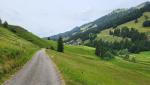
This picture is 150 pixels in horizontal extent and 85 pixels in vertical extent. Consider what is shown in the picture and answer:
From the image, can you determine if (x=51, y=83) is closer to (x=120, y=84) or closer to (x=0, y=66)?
(x=0, y=66)

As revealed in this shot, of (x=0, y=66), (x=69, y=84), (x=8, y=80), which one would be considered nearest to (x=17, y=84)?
(x=8, y=80)

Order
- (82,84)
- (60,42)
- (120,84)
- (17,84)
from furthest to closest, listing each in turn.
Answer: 1. (60,42)
2. (120,84)
3. (82,84)
4. (17,84)

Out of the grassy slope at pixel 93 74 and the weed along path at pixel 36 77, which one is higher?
the weed along path at pixel 36 77

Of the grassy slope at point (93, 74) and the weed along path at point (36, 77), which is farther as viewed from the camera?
the grassy slope at point (93, 74)

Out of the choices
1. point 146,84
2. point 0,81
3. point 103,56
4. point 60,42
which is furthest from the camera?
point 103,56

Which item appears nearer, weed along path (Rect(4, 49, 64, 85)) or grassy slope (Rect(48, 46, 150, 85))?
weed along path (Rect(4, 49, 64, 85))

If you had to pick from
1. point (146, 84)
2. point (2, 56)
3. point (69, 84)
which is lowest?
point (146, 84)

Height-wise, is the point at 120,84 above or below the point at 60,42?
below

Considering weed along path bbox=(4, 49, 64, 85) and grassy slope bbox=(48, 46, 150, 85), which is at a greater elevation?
weed along path bbox=(4, 49, 64, 85)

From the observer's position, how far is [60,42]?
15762 centimetres

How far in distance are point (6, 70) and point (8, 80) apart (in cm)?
671

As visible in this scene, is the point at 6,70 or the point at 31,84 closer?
the point at 31,84

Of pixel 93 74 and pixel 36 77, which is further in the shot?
pixel 93 74

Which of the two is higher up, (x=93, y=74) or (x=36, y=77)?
(x=36, y=77)
